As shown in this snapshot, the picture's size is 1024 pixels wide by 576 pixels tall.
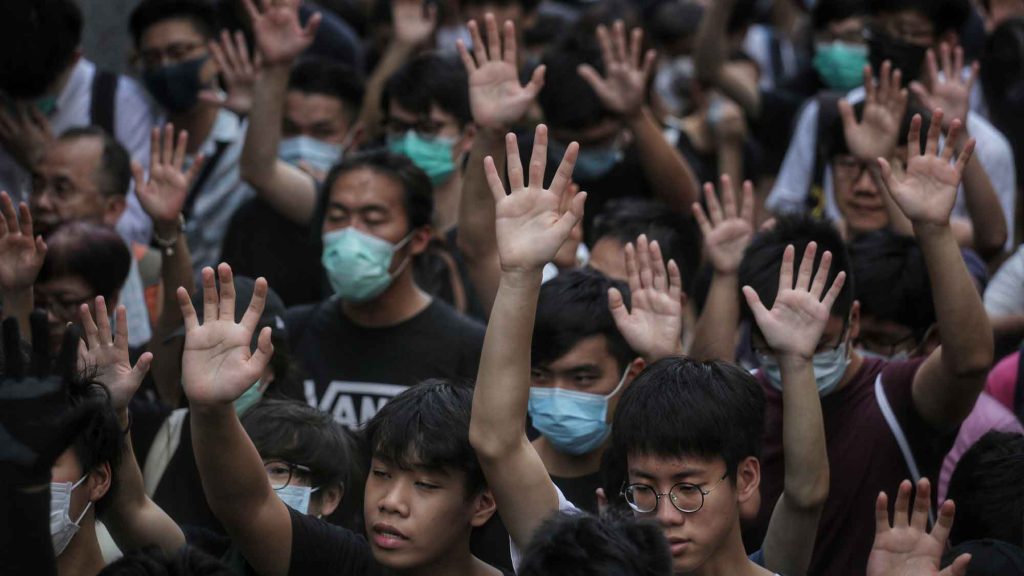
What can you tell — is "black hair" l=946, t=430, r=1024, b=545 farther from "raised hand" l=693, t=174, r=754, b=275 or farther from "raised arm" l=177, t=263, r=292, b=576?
"raised arm" l=177, t=263, r=292, b=576

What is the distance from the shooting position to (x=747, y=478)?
3645mm

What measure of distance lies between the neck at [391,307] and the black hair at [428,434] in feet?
4.59

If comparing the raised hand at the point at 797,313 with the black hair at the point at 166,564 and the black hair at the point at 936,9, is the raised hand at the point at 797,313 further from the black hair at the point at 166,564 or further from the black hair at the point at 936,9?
the black hair at the point at 936,9

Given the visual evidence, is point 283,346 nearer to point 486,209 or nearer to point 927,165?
point 486,209

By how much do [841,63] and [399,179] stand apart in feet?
10.3

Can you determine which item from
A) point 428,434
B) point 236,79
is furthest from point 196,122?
point 428,434

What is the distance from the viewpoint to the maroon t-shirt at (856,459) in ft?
13.4

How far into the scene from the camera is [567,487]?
427 cm

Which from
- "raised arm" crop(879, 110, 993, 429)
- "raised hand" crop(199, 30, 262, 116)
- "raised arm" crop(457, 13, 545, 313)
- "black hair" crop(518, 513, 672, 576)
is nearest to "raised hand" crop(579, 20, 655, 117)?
"raised arm" crop(457, 13, 545, 313)

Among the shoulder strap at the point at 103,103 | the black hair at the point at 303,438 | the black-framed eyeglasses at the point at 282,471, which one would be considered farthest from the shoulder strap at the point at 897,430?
the shoulder strap at the point at 103,103

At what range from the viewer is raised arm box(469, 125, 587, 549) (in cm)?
330

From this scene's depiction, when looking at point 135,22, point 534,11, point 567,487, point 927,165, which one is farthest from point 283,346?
point 534,11

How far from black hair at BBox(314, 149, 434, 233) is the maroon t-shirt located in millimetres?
1533

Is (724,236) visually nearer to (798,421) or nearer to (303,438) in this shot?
(798,421)
